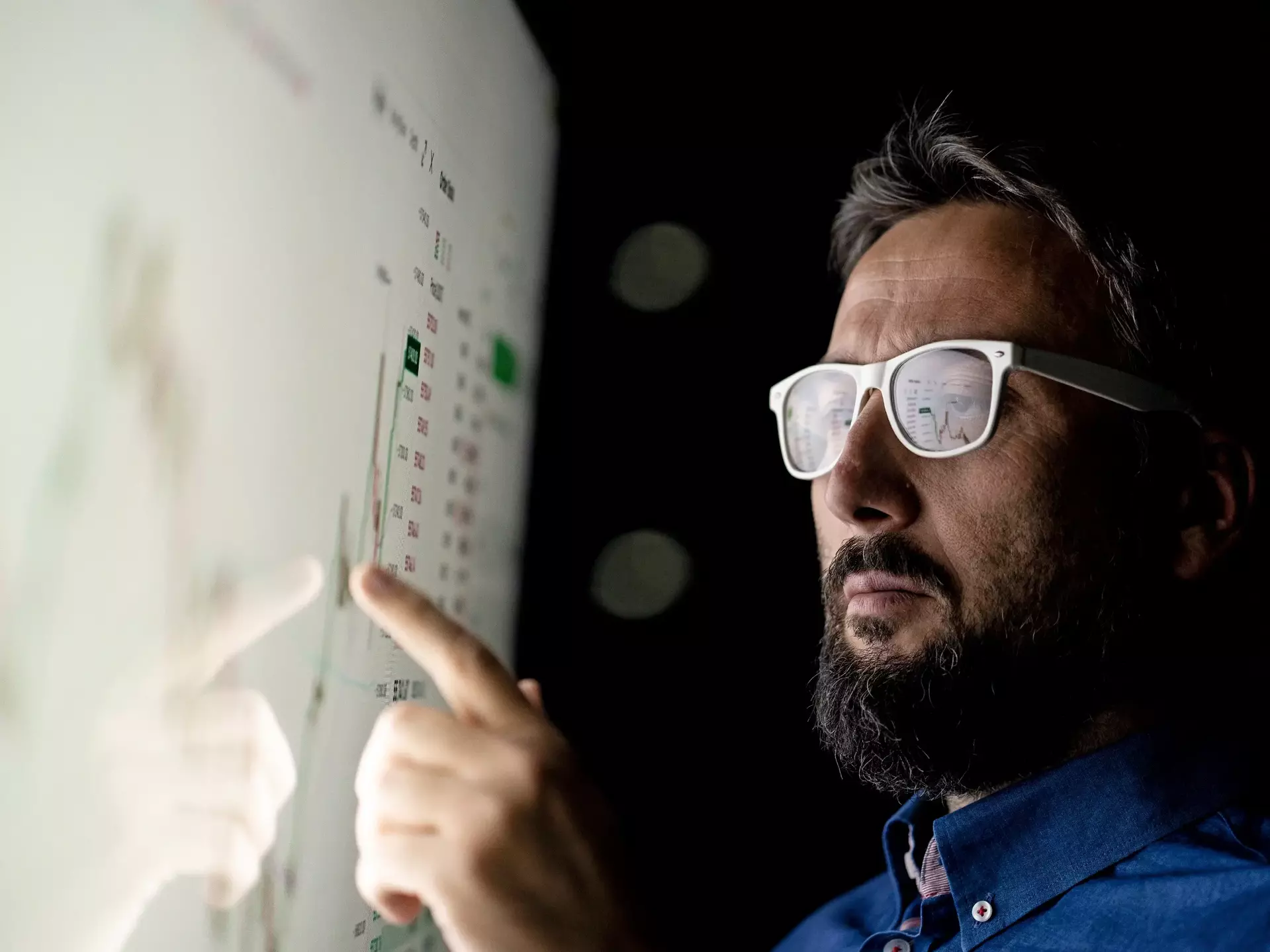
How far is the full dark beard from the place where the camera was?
0.97 m

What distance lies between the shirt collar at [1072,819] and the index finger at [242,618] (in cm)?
73

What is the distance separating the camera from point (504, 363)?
122cm

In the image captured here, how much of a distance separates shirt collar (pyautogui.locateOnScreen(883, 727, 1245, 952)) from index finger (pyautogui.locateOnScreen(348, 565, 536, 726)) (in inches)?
21.1

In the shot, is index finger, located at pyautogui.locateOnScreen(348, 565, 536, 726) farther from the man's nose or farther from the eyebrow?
the eyebrow

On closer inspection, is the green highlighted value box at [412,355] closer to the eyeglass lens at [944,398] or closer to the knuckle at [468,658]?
the knuckle at [468,658]

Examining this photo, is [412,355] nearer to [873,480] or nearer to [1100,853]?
[873,480]

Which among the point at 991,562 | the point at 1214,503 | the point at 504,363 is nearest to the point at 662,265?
the point at 504,363

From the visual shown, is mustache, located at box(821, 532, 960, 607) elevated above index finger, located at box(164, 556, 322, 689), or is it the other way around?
mustache, located at box(821, 532, 960, 607)

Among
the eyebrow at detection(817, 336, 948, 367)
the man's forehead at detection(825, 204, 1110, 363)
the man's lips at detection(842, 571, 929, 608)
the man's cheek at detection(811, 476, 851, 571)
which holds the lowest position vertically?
the man's lips at detection(842, 571, 929, 608)

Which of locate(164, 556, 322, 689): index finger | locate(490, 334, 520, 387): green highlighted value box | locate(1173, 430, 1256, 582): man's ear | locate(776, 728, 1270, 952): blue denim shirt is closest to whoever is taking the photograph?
locate(164, 556, 322, 689): index finger

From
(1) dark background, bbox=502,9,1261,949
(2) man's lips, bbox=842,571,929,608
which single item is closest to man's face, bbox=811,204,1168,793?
(2) man's lips, bbox=842,571,929,608

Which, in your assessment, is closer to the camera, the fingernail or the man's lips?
the fingernail

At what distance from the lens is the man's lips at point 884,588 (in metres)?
1.00

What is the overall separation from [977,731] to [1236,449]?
20.1 inches
